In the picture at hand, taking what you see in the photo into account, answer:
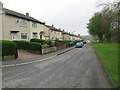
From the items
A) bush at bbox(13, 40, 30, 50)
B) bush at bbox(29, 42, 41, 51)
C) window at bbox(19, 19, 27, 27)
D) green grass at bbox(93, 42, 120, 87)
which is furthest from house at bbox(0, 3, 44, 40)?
green grass at bbox(93, 42, 120, 87)

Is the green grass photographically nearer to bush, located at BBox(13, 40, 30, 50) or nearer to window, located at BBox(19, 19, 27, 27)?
bush, located at BBox(13, 40, 30, 50)

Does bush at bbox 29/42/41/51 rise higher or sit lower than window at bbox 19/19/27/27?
lower

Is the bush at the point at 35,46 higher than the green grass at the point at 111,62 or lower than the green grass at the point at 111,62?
higher

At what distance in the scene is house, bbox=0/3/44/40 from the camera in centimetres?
1833

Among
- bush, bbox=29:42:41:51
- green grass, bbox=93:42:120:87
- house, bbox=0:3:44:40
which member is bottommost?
green grass, bbox=93:42:120:87

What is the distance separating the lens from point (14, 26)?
67.4 feet

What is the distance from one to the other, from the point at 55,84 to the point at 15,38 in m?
19.0

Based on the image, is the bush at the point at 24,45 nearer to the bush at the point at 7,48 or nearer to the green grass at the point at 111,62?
the bush at the point at 7,48

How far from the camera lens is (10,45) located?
11391 millimetres

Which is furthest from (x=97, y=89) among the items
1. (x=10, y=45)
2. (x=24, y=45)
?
(x=24, y=45)

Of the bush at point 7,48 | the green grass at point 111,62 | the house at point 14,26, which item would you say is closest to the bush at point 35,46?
the bush at point 7,48

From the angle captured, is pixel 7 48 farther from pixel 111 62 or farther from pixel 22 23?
pixel 22 23

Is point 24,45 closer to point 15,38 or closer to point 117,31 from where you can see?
point 15,38

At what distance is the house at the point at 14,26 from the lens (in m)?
18.3
